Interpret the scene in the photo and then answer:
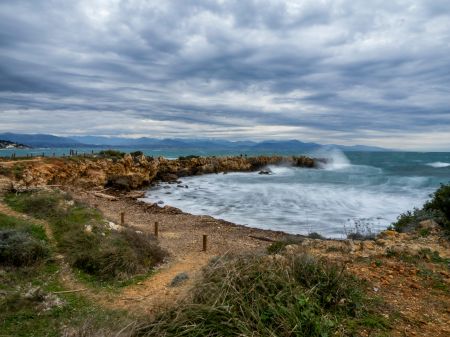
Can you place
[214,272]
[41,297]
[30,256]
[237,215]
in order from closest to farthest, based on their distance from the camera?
[214,272] → [41,297] → [30,256] → [237,215]

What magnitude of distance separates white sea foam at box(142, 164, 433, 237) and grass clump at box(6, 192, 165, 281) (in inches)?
324

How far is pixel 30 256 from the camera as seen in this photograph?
850 centimetres

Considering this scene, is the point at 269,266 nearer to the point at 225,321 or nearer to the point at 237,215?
the point at 225,321

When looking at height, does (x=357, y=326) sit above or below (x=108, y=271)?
above

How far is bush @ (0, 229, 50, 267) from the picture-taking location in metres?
8.23

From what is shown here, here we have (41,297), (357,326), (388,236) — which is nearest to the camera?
(357,326)

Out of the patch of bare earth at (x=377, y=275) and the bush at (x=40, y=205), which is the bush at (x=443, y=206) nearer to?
the patch of bare earth at (x=377, y=275)

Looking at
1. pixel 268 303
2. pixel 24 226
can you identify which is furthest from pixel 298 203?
pixel 268 303

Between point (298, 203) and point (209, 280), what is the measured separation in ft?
66.9

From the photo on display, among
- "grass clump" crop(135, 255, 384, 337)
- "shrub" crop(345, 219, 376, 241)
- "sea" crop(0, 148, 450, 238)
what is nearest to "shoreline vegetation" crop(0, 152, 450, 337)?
"grass clump" crop(135, 255, 384, 337)

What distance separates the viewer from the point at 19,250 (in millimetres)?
8328

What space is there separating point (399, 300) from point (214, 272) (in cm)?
267

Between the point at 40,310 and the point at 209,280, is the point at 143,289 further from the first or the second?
the point at 209,280

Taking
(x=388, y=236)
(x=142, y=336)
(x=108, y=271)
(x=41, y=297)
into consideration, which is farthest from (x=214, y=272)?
(x=388, y=236)
